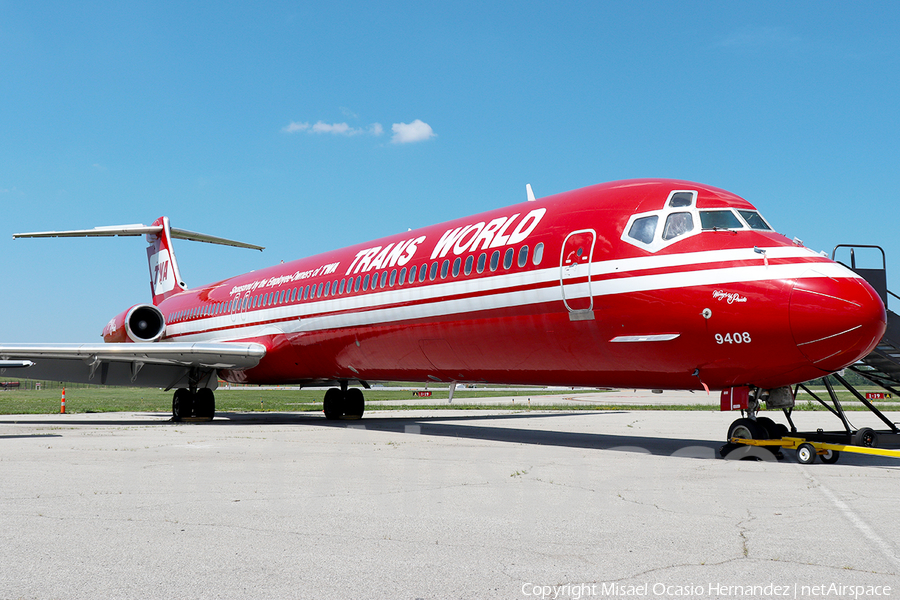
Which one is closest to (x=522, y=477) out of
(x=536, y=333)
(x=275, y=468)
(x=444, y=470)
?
(x=444, y=470)

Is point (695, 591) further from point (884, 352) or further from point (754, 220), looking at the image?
point (884, 352)

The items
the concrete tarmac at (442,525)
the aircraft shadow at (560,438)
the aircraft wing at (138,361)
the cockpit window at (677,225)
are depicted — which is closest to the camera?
the concrete tarmac at (442,525)

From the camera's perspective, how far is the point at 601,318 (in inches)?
436

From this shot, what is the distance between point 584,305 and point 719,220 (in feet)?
7.11

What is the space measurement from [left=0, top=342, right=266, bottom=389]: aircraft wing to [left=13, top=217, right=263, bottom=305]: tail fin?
6.86 meters

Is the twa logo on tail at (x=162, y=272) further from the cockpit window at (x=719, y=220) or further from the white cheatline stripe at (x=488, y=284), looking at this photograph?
the cockpit window at (x=719, y=220)

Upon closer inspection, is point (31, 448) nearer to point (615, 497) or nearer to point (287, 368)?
point (287, 368)

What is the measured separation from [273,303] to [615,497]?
46.1 feet

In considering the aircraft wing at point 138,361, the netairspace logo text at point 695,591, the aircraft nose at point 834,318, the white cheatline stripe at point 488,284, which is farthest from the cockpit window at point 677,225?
the aircraft wing at point 138,361

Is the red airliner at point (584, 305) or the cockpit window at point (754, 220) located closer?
the red airliner at point (584, 305)

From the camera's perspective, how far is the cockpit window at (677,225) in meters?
10.6

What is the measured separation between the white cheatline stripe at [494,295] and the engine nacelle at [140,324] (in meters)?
5.13

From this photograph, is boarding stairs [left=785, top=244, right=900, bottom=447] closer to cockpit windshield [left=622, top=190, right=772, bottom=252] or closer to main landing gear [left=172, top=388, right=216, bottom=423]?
cockpit windshield [left=622, top=190, right=772, bottom=252]

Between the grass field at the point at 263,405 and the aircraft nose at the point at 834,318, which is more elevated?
the aircraft nose at the point at 834,318
